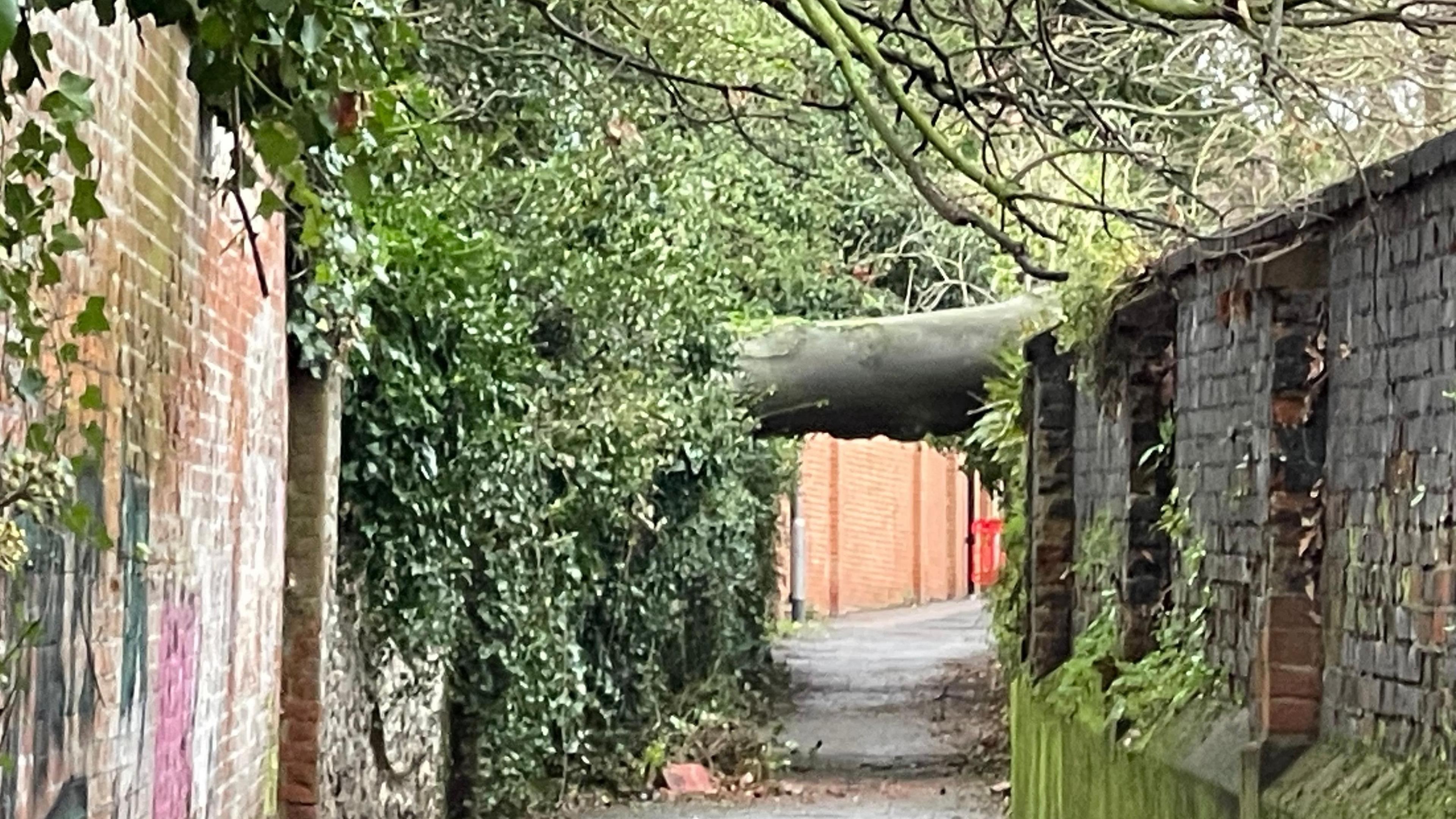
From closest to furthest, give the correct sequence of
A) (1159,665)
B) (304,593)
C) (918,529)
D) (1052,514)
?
(1159,665) → (304,593) → (1052,514) → (918,529)

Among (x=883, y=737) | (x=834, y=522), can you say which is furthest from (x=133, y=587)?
(x=834, y=522)

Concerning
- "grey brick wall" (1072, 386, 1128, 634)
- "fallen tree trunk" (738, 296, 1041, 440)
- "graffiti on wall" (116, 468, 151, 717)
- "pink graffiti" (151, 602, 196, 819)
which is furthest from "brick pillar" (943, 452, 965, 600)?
"graffiti on wall" (116, 468, 151, 717)

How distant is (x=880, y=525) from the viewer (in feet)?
138

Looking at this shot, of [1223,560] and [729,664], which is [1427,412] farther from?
[729,664]

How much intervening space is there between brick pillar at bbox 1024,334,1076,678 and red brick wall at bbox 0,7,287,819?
175 inches

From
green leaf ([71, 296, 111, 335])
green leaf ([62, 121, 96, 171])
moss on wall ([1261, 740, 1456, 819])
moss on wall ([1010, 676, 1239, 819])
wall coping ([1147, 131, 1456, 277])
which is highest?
wall coping ([1147, 131, 1456, 277])

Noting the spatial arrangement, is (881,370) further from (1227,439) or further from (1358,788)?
(1358,788)


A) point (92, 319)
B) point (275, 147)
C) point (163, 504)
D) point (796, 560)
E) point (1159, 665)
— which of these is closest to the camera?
point (92, 319)

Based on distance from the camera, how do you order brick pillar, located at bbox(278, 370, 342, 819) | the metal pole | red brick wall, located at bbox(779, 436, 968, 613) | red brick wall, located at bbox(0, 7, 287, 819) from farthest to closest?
red brick wall, located at bbox(779, 436, 968, 613) < the metal pole < brick pillar, located at bbox(278, 370, 342, 819) < red brick wall, located at bbox(0, 7, 287, 819)

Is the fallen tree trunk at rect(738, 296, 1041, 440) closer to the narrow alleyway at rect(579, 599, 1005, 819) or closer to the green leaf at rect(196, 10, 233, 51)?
the narrow alleyway at rect(579, 599, 1005, 819)

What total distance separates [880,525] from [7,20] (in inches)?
1565

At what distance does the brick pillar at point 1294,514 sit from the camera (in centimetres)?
737

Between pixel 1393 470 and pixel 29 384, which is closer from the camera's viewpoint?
pixel 29 384

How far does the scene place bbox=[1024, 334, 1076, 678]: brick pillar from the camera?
11.9 meters
